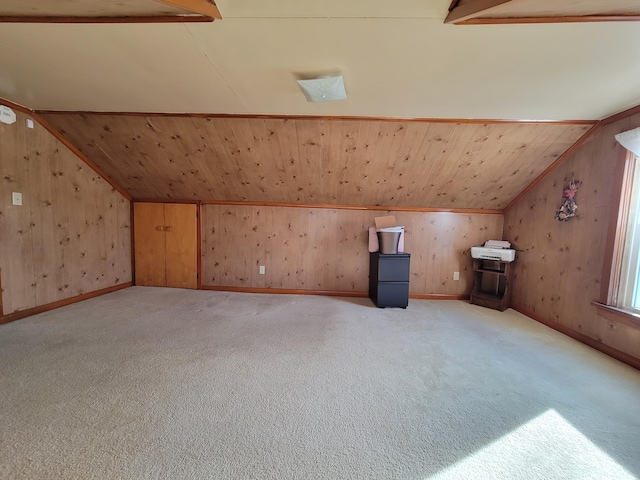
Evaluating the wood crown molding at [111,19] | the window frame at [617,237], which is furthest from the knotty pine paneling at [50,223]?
the window frame at [617,237]

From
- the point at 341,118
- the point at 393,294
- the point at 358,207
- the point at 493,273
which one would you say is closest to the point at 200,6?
the point at 341,118

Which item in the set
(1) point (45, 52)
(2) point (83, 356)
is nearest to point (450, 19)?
(1) point (45, 52)

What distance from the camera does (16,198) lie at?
2.52 m

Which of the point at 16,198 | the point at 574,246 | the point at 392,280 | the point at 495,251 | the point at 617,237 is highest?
the point at 16,198

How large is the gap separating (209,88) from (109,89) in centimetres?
85

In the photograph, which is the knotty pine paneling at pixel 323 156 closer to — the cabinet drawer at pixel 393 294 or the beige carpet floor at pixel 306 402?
the cabinet drawer at pixel 393 294

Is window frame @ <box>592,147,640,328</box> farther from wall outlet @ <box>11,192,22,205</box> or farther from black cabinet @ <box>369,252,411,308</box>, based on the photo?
wall outlet @ <box>11,192,22,205</box>

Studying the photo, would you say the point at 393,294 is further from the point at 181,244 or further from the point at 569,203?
the point at 181,244

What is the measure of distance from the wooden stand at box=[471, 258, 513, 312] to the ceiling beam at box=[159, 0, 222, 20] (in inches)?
143

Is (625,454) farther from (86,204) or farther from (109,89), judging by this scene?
(86,204)

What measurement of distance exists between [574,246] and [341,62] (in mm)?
2795

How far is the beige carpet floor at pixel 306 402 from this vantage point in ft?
3.63

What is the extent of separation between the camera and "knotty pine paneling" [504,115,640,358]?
220cm

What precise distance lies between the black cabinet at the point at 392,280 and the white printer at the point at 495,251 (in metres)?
0.96
